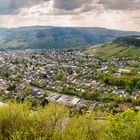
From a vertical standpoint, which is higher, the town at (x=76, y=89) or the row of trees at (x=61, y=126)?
the row of trees at (x=61, y=126)

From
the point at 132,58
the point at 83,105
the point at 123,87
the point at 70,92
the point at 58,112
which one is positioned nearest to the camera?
the point at 58,112

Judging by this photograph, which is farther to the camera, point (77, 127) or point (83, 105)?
point (83, 105)

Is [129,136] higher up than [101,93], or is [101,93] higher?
[129,136]

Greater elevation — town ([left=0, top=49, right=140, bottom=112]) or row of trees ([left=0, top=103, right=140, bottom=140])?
row of trees ([left=0, top=103, right=140, bottom=140])

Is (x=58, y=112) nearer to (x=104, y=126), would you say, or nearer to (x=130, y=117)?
(x=104, y=126)

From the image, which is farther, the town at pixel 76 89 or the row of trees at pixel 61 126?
the town at pixel 76 89

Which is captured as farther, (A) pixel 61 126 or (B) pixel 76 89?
(B) pixel 76 89

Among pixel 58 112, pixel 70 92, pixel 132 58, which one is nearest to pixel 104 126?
pixel 58 112

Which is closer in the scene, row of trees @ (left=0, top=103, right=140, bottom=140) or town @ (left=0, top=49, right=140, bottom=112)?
row of trees @ (left=0, top=103, right=140, bottom=140)
